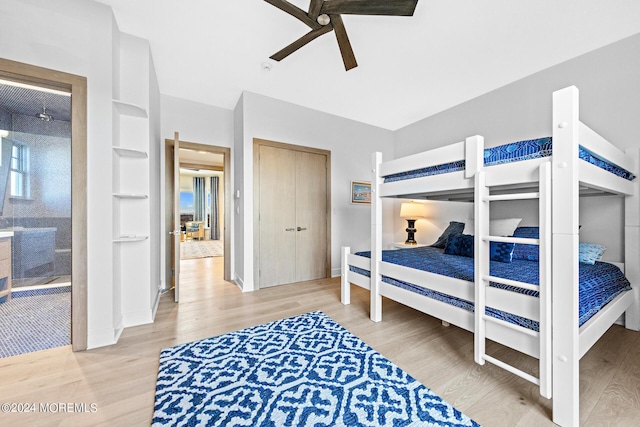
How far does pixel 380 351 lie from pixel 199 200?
10063 millimetres

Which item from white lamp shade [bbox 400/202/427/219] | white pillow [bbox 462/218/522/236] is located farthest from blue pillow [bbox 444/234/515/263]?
white lamp shade [bbox 400/202/427/219]

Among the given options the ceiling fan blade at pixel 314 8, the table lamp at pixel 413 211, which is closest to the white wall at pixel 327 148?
the table lamp at pixel 413 211

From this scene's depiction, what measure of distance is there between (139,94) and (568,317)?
3641mm

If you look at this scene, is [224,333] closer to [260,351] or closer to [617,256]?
[260,351]

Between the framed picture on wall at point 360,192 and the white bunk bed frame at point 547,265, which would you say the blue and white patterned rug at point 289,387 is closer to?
the white bunk bed frame at point 547,265

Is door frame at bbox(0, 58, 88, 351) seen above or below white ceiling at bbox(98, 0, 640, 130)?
below

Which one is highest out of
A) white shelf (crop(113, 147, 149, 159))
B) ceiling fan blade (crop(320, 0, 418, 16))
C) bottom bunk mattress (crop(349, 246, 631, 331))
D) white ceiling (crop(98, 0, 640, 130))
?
white ceiling (crop(98, 0, 640, 130))

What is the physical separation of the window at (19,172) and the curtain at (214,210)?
781 cm

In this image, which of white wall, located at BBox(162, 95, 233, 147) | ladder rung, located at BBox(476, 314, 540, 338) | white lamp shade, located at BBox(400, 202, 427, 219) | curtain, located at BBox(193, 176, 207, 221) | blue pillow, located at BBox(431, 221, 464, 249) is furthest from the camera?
curtain, located at BBox(193, 176, 207, 221)

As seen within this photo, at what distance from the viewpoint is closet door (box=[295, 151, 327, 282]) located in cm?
386

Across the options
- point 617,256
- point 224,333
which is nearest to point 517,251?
point 617,256

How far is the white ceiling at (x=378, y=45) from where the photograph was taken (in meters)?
2.04

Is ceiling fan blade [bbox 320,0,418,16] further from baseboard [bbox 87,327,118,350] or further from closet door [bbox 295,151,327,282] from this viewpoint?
baseboard [bbox 87,327,118,350]

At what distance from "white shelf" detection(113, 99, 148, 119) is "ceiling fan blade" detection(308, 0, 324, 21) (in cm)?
169
